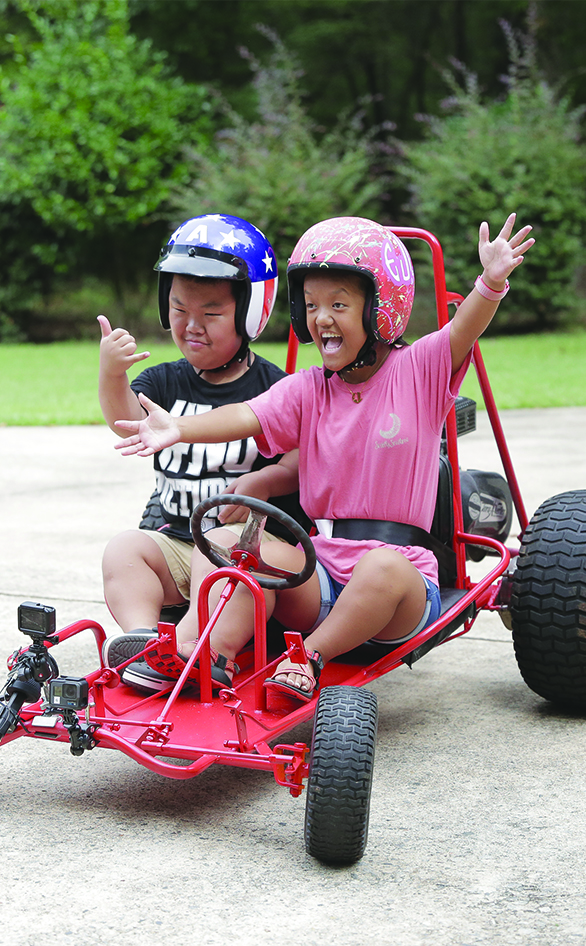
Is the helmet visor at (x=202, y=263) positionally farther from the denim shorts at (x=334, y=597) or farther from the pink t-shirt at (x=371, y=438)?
the denim shorts at (x=334, y=597)

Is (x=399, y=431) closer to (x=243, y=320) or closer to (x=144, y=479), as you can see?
(x=243, y=320)

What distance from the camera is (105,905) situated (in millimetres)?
2170

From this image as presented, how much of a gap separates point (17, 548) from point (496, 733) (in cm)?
276

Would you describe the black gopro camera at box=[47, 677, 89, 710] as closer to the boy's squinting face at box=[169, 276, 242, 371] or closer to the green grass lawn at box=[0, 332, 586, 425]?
the boy's squinting face at box=[169, 276, 242, 371]

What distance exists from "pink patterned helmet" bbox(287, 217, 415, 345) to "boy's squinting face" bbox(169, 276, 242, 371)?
0.25m

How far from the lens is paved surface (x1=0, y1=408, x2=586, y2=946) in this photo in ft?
6.92

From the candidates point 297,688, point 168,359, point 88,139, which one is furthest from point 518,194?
point 297,688

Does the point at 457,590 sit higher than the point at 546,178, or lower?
lower

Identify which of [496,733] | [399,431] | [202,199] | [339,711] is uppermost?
[202,199]

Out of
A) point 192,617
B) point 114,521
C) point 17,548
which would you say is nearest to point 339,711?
point 192,617

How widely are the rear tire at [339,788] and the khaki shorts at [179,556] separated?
82 centimetres

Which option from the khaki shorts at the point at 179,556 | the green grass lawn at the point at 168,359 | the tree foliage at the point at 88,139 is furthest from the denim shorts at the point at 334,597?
the tree foliage at the point at 88,139

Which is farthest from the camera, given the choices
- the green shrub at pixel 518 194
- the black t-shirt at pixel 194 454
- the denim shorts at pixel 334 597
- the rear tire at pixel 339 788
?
the green shrub at pixel 518 194

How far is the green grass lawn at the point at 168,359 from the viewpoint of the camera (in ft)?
31.4
